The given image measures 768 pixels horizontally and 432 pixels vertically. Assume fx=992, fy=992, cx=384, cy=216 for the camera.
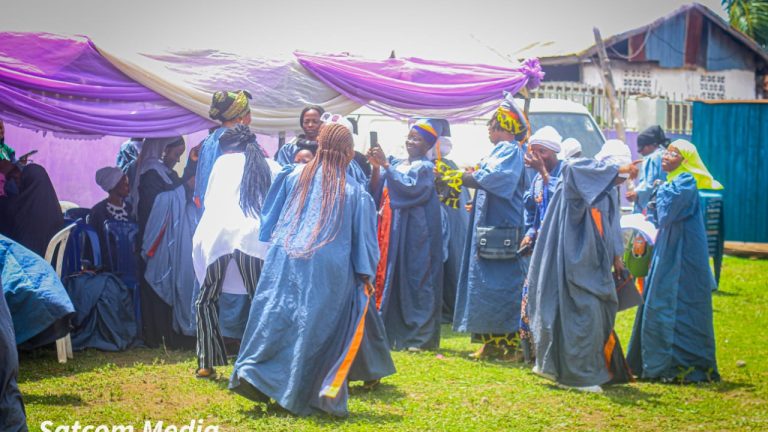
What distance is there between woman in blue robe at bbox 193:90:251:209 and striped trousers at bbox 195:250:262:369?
78 centimetres

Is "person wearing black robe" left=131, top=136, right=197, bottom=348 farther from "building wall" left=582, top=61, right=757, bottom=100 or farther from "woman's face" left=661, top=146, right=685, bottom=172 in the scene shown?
"building wall" left=582, top=61, right=757, bottom=100

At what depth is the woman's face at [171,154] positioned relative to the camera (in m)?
9.02

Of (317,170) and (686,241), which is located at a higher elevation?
(317,170)

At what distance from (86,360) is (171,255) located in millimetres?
1161

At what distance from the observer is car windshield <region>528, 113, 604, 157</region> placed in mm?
14688

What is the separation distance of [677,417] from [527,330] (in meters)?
1.44

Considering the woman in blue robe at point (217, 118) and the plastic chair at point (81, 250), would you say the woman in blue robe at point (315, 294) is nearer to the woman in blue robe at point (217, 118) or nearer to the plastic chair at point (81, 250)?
the woman in blue robe at point (217, 118)

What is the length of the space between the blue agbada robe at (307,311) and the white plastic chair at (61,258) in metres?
2.52

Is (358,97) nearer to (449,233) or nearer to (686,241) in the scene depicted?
(449,233)

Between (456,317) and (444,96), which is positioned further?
(444,96)

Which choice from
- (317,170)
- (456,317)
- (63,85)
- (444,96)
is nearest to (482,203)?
(456,317)

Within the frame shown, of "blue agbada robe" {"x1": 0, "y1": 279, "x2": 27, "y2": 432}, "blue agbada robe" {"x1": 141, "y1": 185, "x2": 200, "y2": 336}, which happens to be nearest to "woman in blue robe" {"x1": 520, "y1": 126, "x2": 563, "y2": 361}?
"blue agbada robe" {"x1": 141, "y1": 185, "x2": 200, "y2": 336}

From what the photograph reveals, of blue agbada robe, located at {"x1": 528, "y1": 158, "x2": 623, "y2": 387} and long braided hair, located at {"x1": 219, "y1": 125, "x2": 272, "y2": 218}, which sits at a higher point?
long braided hair, located at {"x1": 219, "y1": 125, "x2": 272, "y2": 218}

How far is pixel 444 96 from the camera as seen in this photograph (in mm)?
9484
